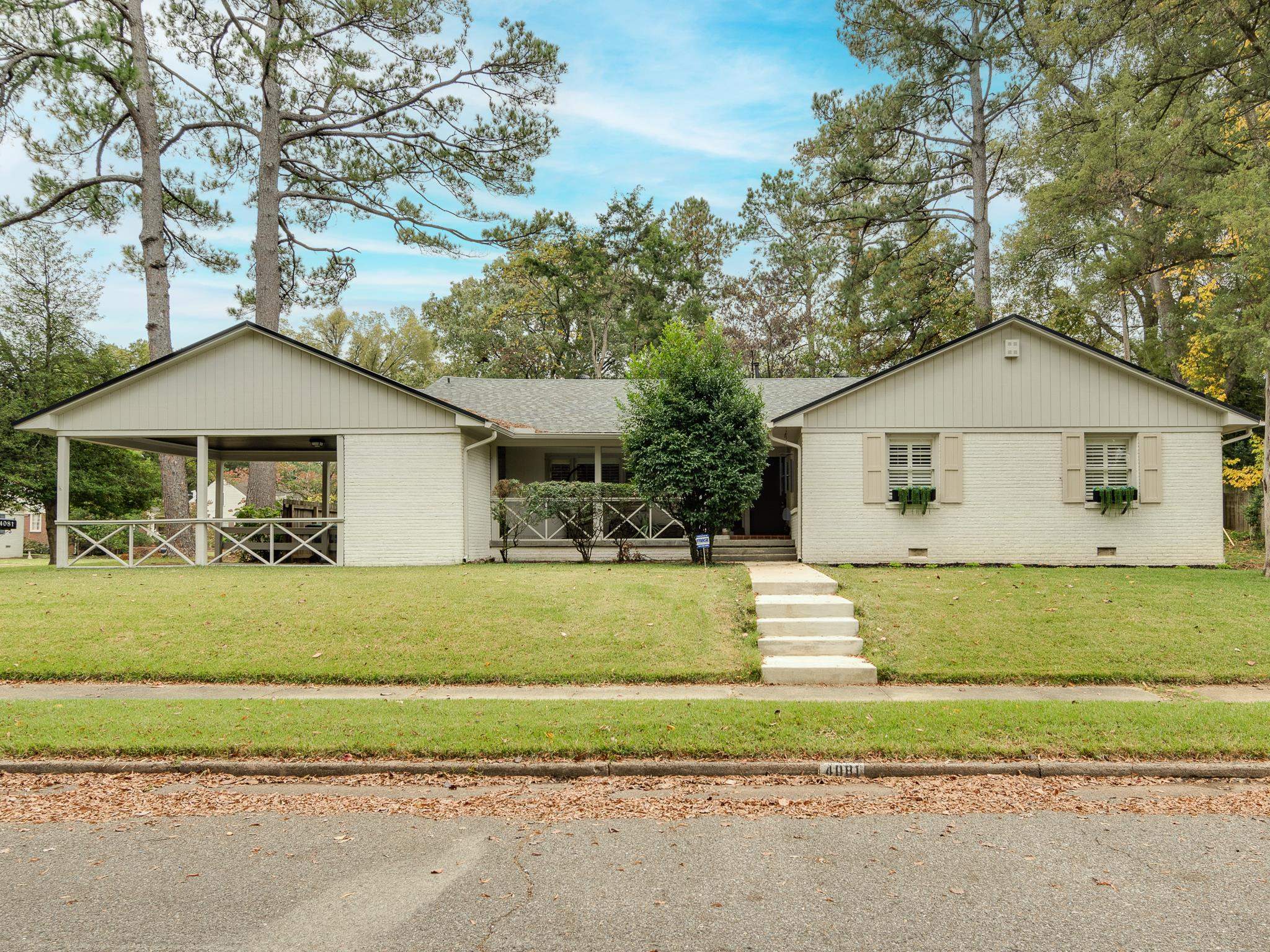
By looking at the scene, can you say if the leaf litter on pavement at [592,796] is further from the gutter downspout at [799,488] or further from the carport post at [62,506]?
the carport post at [62,506]

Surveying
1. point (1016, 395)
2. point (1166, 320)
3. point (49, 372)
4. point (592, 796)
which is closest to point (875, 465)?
point (1016, 395)

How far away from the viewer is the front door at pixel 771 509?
1911cm

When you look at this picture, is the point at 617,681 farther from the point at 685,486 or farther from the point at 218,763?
the point at 685,486

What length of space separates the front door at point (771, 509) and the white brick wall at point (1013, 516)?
3.78m

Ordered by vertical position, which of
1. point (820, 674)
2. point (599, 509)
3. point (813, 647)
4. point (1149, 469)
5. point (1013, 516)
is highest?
point (1149, 469)

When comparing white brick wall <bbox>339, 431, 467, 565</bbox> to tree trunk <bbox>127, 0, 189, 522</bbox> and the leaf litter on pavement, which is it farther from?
the leaf litter on pavement

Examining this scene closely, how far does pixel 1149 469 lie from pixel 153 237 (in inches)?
848

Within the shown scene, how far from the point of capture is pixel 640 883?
157 inches

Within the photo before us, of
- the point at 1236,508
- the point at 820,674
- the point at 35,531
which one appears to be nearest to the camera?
the point at 820,674

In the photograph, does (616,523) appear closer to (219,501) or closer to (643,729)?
(219,501)

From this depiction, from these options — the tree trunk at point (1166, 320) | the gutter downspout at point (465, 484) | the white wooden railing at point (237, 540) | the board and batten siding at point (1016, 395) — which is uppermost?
the tree trunk at point (1166, 320)

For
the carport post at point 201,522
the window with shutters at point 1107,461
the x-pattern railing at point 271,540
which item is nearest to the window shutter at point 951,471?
the window with shutters at point 1107,461

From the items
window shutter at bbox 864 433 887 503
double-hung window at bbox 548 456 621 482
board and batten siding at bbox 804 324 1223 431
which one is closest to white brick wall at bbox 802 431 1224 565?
window shutter at bbox 864 433 887 503

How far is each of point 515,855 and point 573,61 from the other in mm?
19753
